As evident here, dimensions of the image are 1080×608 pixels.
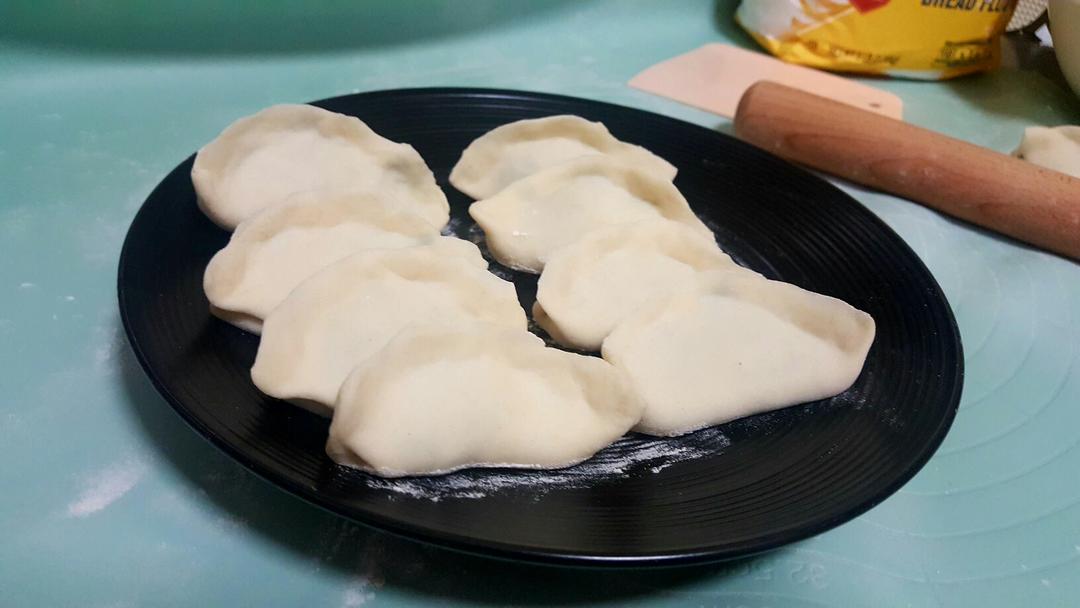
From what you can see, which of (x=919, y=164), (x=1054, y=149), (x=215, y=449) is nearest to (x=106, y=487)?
(x=215, y=449)

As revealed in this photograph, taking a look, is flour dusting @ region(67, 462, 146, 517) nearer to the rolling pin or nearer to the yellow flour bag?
the rolling pin

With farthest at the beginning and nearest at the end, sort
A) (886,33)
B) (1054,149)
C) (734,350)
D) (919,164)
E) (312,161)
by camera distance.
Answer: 1. (886,33)
2. (1054,149)
3. (919,164)
4. (312,161)
5. (734,350)

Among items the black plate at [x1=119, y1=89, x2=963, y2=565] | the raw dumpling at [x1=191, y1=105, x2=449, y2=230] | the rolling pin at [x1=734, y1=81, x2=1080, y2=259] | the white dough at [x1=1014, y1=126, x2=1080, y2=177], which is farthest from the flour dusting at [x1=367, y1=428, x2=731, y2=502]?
the white dough at [x1=1014, y1=126, x2=1080, y2=177]

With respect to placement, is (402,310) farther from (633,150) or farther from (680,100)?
(680,100)

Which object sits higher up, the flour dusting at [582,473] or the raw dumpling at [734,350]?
the raw dumpling at [734,350]

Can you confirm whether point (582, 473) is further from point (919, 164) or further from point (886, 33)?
point (886, 33)

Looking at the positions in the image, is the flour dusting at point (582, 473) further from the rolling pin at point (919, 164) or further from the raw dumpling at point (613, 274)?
the rolling pin at point (919, 164)

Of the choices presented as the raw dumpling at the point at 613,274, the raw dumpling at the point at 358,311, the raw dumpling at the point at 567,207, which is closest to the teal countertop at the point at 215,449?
the raw dumpling at the point at 358,311
